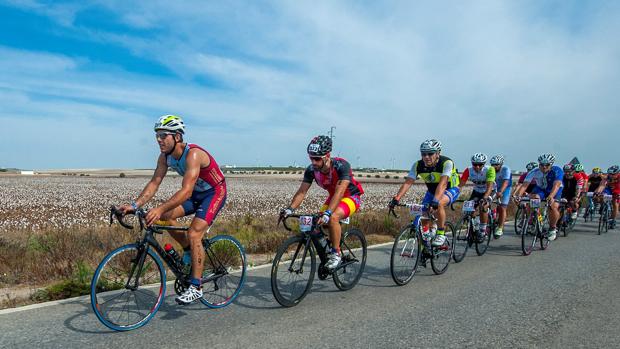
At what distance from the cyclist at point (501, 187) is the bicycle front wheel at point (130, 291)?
8.19 metres

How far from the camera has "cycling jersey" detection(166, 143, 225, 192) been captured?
5.10m

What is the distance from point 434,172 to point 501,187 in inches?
150

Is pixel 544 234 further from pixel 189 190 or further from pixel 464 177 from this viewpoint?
pixel 189 190

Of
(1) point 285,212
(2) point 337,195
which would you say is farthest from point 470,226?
(1) point 285,212

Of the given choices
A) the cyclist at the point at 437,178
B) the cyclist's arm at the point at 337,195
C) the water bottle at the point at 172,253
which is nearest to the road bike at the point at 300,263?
the cyclist's arm at the point at 337,195

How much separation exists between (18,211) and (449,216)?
635 inches

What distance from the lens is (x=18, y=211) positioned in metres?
16.8

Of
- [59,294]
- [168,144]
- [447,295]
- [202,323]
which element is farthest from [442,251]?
[59,294]

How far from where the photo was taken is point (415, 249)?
Answer: 23.4 ft

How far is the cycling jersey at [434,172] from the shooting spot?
25.2 ft

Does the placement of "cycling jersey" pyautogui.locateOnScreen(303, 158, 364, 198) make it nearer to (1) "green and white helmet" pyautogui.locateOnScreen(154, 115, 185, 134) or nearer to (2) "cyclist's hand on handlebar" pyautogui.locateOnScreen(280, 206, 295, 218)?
(2) "cyclist's hand on handlebar" pyautogui.locateOnScreen(280, 206, 295, 218)

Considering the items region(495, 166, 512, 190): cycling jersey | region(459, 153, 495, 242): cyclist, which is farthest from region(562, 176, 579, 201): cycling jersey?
region(459, 153, 495, 242): cyclist

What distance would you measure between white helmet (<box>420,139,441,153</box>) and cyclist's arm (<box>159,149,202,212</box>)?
3.96m

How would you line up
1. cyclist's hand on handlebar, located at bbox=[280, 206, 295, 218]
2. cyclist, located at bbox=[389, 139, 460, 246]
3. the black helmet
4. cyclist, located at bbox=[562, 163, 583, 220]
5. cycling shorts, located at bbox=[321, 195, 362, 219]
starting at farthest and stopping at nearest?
cyclist, located at bbox=[562, 163, 583, 220] < cyclist, located at bbox=[389, 139, 460, 246] < cycling shorts, located at bbox=[321, 195, 362, 219] < the black helmet < cyclist's hand on handlebar, located at bbox=[280, 206, 295, 218]
